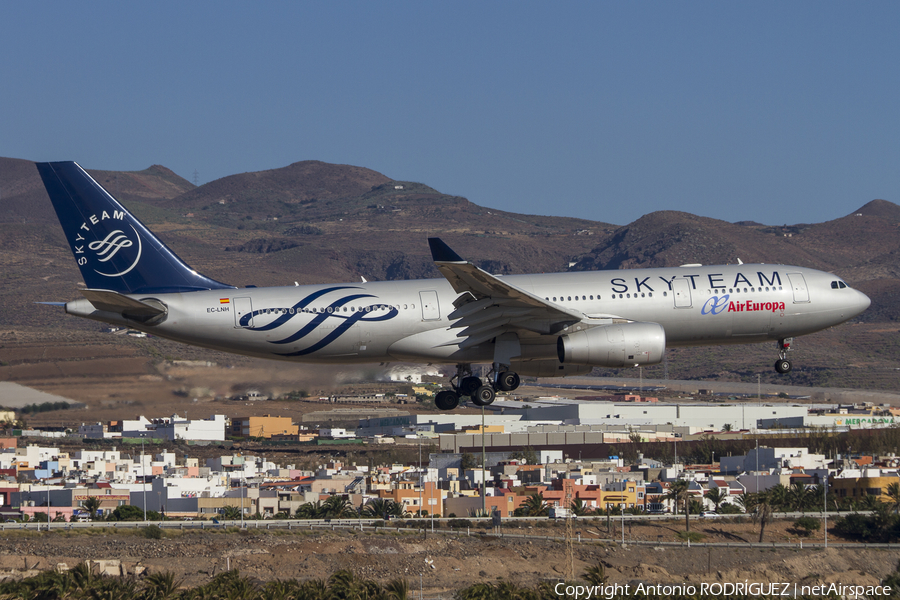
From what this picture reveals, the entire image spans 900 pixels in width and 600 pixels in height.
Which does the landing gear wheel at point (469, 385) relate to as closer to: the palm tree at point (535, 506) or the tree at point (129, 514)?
the tree at point (129, 514)

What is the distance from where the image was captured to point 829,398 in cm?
17825

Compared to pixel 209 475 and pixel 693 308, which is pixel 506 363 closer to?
pixel 693 308

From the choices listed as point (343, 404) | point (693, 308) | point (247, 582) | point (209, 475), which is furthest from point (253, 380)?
point (343, 404)

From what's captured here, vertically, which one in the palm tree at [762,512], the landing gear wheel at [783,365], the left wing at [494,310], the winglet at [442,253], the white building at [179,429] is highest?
the winglet at [442,253]

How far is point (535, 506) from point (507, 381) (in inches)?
1548

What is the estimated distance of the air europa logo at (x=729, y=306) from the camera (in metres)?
47.5

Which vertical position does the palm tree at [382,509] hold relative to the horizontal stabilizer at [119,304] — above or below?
below

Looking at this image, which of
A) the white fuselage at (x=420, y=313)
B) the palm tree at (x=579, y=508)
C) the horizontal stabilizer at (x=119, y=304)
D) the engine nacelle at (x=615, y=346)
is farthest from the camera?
the palm tree at (x=579, y=508)

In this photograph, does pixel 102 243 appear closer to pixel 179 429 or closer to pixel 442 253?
pixel 442 253

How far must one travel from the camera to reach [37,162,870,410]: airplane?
45.2m

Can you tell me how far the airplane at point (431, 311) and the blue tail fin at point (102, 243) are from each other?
0.14 feet

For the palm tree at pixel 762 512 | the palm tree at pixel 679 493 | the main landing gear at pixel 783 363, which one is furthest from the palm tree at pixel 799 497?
the main landing gear at pixel 783 363

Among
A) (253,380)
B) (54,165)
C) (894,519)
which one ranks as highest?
(54,165)

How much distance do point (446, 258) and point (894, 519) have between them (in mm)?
49942
